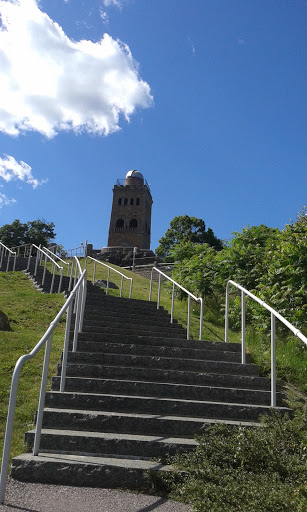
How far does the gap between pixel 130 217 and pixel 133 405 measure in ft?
183

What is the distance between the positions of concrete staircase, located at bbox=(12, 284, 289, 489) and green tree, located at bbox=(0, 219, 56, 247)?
1554 inches

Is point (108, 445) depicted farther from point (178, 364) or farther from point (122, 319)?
point (122, 319)

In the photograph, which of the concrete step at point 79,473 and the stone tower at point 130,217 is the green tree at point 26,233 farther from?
the concrete step at point 79,473

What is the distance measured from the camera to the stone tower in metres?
57.9

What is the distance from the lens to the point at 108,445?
3.51 m

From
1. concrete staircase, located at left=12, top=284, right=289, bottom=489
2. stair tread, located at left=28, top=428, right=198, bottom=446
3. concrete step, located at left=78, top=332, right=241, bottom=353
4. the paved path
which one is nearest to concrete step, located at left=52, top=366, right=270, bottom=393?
concrete staircase, located at left=12, top=284, right=289, bottom=489

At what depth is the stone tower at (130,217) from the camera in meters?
57.9

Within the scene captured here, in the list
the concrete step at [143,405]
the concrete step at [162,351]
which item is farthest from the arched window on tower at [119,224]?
the concrete step at [143,405]

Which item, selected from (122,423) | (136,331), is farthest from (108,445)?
(136,331)

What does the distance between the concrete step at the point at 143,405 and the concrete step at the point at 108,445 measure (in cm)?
58

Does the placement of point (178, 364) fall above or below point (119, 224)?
Result: below

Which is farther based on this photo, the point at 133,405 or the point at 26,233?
the point at 26,233

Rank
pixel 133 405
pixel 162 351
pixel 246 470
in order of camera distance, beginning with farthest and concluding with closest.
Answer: pixel 162 351 → pixel 133 405 → pixel 246 470

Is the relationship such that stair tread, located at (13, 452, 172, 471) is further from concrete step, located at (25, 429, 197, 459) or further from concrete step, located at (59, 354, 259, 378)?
concrete step, located at (59, 354, 259, 378)
